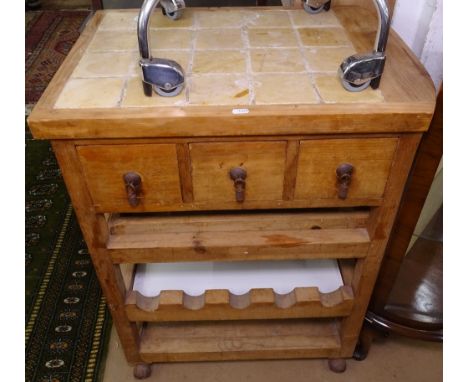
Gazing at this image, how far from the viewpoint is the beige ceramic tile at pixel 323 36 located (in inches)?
31.0

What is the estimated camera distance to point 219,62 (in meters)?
0.73

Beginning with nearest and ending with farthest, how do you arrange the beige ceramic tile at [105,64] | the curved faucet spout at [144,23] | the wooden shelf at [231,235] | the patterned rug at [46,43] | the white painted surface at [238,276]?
1. the curved faucet spout at [144,23]
2. the beige ceramic tile at [105,64]
3. the wooden shelf at [231,235]
4. the white painted surface at [238,276]
5. the patterned rug at [46,43]

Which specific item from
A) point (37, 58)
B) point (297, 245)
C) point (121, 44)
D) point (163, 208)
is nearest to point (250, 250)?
point (297, 245)

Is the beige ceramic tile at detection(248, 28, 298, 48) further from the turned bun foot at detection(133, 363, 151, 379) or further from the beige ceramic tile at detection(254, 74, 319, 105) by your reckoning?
the turned bun foot at detection(133, 363, 151, 379)

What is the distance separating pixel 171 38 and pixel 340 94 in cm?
36

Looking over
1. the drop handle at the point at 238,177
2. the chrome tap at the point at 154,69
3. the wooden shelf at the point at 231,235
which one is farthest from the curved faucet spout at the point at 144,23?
the wooden shelf at the point at 231,235

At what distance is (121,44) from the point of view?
2.59ft

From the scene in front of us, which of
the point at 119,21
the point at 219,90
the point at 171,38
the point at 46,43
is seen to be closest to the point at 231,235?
the point at 219,90

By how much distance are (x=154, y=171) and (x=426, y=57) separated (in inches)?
21.3

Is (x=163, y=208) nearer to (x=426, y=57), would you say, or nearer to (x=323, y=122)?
(x=323, y=122)

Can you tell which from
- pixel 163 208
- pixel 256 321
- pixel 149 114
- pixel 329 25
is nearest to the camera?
pixel 149 114

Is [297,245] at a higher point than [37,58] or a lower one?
higher

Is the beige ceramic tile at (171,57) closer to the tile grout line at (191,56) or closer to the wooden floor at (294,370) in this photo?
the tile grout line at (191,56)

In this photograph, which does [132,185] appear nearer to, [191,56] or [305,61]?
[191,56]
